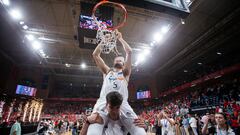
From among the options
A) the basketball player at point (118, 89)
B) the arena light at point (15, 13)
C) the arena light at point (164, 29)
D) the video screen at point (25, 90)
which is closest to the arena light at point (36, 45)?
the arena light at point (15, 13)

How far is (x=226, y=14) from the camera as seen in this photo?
9297mm

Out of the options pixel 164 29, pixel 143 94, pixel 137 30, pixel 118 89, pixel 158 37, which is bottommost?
pixel 118 89

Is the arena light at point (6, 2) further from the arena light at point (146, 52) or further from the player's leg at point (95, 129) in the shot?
the player's leg at point (95, 129)

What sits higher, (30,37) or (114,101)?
(30,37)

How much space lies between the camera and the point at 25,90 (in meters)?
18.1

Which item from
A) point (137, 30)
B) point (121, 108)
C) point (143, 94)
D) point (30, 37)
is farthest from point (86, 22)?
point (143, 94)

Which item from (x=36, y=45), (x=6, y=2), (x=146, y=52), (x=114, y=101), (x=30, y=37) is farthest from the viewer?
(x=146, y=52)

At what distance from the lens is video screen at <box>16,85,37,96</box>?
A: 17555 mm

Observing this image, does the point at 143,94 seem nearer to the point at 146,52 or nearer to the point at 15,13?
the point at 146,52

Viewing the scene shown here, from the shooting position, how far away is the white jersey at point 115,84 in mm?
2645

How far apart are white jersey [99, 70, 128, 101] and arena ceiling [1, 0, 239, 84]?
6751mm

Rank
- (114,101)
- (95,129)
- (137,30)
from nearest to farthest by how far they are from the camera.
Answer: (114,101) → (95,129) → (137,30)

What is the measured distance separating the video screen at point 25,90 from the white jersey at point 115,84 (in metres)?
18.0

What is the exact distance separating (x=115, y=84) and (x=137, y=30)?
8895 mm
